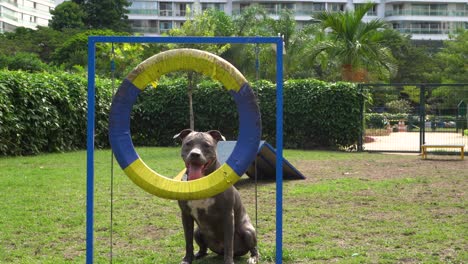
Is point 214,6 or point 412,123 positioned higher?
point 214,6

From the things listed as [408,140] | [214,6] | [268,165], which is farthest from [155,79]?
[214,6]

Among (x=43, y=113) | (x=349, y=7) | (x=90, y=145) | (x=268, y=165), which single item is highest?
(x=349, y=7)

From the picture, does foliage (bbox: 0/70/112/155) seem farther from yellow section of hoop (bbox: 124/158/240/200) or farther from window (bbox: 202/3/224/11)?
window (bbox: 202/3/224/11)

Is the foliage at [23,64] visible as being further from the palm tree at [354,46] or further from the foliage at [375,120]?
the foliage at [375,120]

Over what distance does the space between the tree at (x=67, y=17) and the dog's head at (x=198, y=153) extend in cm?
5965

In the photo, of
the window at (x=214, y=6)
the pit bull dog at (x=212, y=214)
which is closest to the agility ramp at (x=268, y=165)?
the pit bull dog at (x=212, y=214)

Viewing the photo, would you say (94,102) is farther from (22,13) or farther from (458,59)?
(22,13)

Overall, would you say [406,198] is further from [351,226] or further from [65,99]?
[65,99]

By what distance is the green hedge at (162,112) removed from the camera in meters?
16.9

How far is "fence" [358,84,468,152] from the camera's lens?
66.9 feet

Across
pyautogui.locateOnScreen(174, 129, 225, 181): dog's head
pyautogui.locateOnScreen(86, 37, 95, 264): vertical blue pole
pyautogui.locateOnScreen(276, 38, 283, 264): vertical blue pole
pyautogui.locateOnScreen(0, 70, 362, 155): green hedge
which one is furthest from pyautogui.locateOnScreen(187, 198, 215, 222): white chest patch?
pyautogui.locateOnScreen(0, 70, 362, 155): green hedge

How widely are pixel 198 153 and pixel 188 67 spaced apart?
26.6 inches

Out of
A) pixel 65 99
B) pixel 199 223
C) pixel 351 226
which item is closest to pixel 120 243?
pixel 199 223

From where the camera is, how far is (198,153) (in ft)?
17.1
